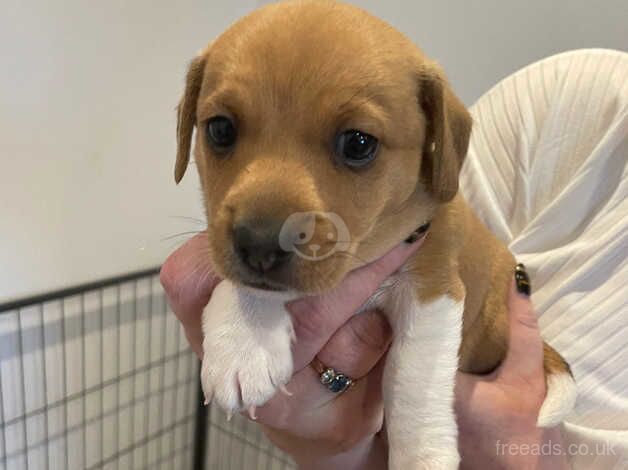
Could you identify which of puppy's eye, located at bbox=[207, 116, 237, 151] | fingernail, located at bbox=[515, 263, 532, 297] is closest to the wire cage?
puppy's eye, located at bbox=[207, 116, 237, 151]

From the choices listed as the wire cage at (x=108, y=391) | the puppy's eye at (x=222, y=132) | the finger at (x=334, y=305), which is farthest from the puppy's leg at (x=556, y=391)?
the wire cage at (x=108, y=391)

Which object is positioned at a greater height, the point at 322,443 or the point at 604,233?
the point at 604,233

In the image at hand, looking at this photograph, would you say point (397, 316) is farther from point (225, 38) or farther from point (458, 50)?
point (458, 50)

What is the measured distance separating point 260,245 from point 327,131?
296mm

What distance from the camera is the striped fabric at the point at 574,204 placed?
75.9 inches

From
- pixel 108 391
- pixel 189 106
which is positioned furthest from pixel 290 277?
pixel 108 391

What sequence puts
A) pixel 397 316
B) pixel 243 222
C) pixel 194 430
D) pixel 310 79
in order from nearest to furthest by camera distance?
pixel 243 222 < pixel 310 79 < pixel 397 316 < pixel 194 430

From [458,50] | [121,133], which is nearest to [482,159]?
[458,50]

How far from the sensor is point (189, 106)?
1652mm

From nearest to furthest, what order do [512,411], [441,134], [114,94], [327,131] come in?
1. [327,131]
2. [441,134]
3. [512,411]
4. [114,94]

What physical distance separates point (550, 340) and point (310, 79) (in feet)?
4.39

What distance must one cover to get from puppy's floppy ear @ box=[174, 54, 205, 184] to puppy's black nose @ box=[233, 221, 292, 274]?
0.55 metres

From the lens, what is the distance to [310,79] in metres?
1.30

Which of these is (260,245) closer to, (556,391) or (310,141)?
(310,141)
